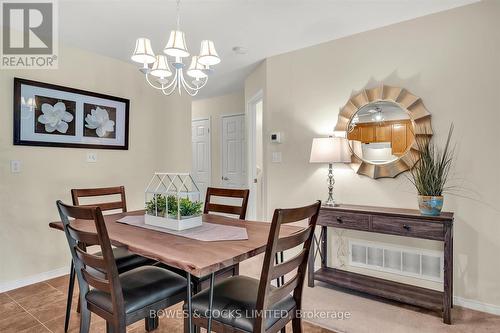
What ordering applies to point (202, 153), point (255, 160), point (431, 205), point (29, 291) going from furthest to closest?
point (202, 153) → point (255, 160) → point (29, 291) → point (431, 205)

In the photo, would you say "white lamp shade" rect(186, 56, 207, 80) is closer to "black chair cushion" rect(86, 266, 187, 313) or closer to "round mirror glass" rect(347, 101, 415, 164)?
"black chair cushion" rect(86, 266, 187, 313)

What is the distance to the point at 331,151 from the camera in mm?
2680

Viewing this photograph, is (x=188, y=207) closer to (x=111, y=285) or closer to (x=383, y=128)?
(x=111, y=285)

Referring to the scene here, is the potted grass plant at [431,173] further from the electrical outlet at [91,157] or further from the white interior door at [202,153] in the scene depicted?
the white interior door at [202,153]

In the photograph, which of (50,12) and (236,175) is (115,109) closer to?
(50,12)

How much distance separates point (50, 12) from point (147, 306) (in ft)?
7.93

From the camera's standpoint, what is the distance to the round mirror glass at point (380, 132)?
257cm

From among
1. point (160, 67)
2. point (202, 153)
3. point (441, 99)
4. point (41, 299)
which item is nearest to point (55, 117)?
point (160, 67)

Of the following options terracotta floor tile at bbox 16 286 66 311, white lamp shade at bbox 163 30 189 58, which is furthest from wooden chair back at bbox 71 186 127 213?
white lamp shade at bbox 163 30 189 58

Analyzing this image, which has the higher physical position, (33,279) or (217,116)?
(217,116)

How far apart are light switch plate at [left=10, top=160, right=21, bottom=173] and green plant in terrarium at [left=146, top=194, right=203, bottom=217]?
5.48 ft

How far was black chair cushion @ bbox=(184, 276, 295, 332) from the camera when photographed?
1.29m

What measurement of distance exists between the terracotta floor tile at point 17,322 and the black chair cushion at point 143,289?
0.99 m

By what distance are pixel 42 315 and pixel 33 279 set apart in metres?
0.77
